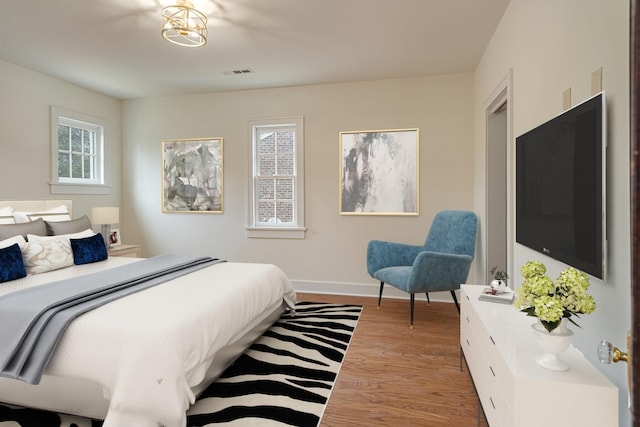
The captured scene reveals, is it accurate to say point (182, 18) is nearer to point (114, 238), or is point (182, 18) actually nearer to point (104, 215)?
point (104, 215)

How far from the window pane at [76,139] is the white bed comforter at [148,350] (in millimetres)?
3203

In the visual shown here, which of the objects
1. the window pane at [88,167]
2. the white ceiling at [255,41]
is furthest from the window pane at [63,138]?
the white ceiling at [255,41]

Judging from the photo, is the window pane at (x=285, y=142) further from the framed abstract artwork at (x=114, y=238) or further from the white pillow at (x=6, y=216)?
the white pillow at (x=6, y=216)

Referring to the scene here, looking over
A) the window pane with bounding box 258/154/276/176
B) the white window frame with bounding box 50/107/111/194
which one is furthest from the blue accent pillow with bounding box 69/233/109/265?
the window pane with bounding box 258/154/276/176

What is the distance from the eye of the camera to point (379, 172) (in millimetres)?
4328

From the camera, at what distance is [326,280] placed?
14.9ft

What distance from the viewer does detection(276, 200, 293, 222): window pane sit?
185 inches

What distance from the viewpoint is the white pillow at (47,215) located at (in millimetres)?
3357

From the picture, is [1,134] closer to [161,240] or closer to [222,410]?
[161,240]

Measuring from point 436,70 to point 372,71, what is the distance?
71 cm

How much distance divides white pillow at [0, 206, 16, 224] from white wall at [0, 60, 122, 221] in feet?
1.58

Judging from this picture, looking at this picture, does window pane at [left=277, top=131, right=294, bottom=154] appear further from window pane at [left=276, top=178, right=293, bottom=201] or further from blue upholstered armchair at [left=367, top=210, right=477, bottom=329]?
blue upholstered armchair at [left=367, top=210, right=477, bottom=329]

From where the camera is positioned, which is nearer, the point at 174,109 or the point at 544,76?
the point at 544,76

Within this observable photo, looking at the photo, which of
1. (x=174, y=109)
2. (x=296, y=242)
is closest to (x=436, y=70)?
(x=296, y=242)
